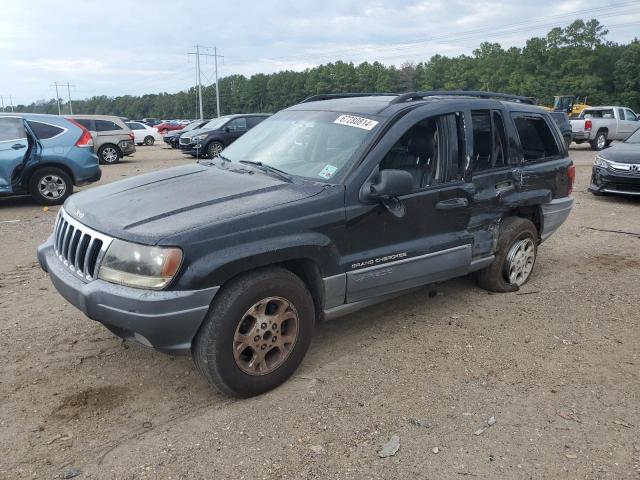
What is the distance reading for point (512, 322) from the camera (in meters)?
4.42

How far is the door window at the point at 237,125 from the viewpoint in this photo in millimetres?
18844

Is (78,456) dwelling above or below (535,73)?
below

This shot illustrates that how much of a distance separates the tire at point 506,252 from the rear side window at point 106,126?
1633cm

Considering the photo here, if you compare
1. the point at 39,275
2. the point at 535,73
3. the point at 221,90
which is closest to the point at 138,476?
the point at 39,275

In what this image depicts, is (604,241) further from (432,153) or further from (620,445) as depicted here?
(620,445)

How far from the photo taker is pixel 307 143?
13.3 ft

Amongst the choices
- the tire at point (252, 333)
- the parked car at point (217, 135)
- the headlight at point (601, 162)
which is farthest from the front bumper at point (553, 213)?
the parked car at point (217, 135)

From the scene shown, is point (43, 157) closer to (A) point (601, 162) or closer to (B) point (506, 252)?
(B) point (506, 252)

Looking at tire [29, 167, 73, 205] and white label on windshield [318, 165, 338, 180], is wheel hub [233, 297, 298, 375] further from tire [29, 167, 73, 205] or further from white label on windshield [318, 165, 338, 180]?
tire [29, 167, 73, 205]

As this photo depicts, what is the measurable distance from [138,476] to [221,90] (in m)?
120

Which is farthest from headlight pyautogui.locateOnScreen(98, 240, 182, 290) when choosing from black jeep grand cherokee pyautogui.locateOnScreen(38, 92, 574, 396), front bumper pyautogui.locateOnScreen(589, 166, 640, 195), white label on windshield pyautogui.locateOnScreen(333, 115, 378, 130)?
front bumper pyautogui.locateOnScreen(589, 166, 640, 195)

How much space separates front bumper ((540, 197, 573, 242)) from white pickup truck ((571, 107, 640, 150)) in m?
18.2

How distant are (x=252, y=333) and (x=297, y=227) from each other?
2.24ft

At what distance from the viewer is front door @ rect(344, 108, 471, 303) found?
3549mm
